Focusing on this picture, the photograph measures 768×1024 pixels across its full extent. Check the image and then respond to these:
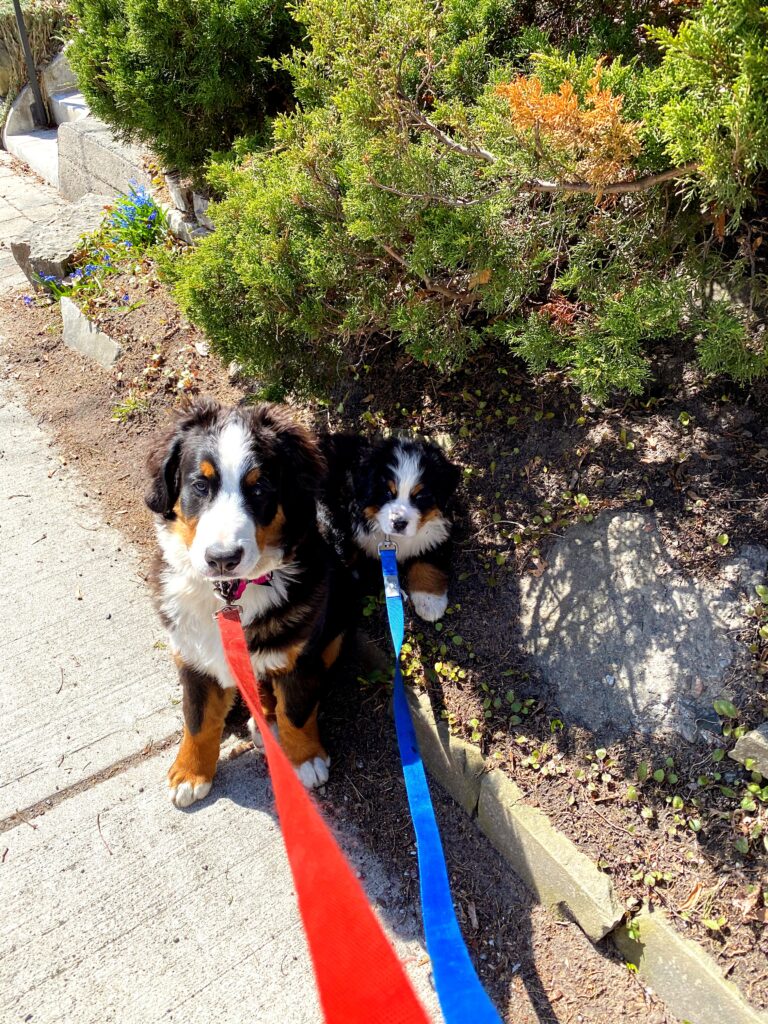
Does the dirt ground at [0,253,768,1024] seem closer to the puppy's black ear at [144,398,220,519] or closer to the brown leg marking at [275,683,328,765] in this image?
the brown leg marking at [275,683,328,765]

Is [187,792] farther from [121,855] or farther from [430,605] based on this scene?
[430,605]

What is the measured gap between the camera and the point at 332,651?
128 inches

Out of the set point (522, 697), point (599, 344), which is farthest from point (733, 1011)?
point (599, 344)

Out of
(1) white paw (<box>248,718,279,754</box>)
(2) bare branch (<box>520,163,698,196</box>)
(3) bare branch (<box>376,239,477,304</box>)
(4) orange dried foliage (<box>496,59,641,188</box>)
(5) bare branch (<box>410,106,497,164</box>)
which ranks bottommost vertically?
(1) white paw (<box>248,718,279,754</box>)

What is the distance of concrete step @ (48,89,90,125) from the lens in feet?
28.7

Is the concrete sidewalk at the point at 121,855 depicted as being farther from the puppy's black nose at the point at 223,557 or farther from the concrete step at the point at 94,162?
the concrete step at the point at 94,162

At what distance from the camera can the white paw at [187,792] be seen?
2930mm

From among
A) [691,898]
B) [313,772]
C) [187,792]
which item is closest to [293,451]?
[313,772]

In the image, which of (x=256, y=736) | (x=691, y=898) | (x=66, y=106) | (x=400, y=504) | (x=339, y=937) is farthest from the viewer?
(x=66, y=106)

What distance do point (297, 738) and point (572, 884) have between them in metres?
1.13

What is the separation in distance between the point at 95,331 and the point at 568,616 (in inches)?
161

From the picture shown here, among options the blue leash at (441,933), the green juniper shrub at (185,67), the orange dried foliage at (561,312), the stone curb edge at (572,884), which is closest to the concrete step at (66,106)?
the green juniper shrub at (185,67)

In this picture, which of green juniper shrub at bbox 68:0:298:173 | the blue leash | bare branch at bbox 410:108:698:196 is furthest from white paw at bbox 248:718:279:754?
green juniper shrub at bbox 68:0:298:173

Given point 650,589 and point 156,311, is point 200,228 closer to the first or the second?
Result: point 156,311
